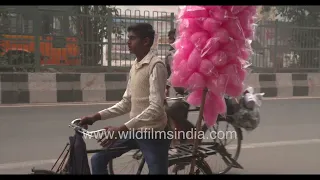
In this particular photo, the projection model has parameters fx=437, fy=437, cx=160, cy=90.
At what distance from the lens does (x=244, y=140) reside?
6.11 m

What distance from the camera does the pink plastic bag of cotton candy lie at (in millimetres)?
2666

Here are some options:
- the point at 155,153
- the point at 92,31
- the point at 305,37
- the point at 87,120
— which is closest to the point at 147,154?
the point at 155,153

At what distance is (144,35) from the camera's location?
2.85 meters

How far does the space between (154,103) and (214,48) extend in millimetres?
501

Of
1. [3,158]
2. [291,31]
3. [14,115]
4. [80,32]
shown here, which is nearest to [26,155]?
[3,158]

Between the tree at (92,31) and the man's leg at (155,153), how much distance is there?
7.24m

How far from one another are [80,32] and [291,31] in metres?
5.47

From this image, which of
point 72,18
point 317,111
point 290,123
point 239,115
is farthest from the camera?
point 72,18

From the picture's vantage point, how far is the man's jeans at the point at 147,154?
2.81 metres

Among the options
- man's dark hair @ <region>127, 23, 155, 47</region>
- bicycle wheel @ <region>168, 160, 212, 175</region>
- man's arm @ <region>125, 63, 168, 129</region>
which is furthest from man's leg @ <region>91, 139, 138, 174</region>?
man's dark hair @ <region>127, 23, 155, 47</region>

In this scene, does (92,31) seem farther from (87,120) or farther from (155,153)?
(155,153)

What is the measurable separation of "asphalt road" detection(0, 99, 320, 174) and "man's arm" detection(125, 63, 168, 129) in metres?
1.64

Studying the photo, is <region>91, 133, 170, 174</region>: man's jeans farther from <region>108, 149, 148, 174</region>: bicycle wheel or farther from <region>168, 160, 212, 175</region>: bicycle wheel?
<region>108, 149, 148, 174</region>: bicycle wheel
